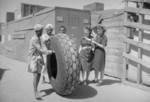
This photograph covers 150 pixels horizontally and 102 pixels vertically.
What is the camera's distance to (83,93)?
398 cm

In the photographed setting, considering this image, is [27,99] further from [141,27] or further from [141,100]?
[141,27]

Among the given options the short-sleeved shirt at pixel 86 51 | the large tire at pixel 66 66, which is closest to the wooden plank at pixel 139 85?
the short-sleeved shirt at pixel 86 51

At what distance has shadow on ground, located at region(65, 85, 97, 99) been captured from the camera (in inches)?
147

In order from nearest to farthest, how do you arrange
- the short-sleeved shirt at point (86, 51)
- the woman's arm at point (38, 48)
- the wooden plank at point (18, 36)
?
the woman's arm at point (38, 48) → the short-sleeved shirt at point (86, 51) → the wooden plank at point (18, 36)

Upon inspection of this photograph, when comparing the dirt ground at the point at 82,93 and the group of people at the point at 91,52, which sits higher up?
the group of people at the point at 91,52

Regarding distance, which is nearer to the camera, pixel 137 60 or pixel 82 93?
pixel 82 93

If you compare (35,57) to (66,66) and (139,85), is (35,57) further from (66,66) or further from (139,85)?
(139,85)

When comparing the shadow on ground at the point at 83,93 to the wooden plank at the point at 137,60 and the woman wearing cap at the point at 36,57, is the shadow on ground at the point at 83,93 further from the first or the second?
the wooden plank at the point at 137,60

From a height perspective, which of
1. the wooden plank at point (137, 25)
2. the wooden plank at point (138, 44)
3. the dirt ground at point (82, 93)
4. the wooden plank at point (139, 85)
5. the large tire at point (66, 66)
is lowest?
the dirt ground at point (82, 93)

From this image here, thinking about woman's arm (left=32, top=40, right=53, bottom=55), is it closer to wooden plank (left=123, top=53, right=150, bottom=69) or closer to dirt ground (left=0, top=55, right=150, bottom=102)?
dirt ground (left=0, top=55, right=150, bottom=102)

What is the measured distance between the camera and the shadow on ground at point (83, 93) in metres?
3.74

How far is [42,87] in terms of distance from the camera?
4457mm

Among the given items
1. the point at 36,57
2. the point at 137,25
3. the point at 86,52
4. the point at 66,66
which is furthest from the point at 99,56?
the point at 36,57

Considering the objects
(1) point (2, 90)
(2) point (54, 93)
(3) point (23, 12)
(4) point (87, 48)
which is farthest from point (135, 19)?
(3) point (23, 12)
